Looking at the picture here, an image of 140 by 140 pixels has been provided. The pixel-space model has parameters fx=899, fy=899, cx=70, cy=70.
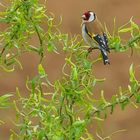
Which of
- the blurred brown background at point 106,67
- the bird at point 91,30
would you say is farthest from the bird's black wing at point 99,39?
the blurred brown background at point 106,67

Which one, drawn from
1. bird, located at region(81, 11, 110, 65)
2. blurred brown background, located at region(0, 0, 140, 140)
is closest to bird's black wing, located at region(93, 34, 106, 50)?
bird, located at region(81, 11, 110, 65)

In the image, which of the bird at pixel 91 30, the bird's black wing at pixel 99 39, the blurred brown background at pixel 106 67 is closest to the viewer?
the bird's black wing at pixel 99 39

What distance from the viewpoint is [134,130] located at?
185 inches

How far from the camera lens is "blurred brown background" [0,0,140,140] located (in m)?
4.80

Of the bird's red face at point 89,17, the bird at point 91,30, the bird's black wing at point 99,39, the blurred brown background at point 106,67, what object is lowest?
the bird's black wing at point 99,39

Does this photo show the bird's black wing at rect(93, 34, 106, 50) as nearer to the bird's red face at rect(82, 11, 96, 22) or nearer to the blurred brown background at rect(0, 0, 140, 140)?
the bird's red face at rect(82, 11, 96, 22)

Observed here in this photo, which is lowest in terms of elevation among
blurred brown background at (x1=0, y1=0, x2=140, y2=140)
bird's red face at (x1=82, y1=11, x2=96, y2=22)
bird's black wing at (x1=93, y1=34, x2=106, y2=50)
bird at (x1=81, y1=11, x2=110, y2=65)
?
bird's black wing at (x1=93, y1=34, x2=106, y2=50)

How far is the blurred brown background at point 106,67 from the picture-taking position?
15.7 ft

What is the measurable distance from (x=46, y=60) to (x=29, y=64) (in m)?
0.10

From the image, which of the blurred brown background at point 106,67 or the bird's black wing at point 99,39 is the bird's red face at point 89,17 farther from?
the blurred brown background at point 106,67

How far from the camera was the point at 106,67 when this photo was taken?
4973 mm

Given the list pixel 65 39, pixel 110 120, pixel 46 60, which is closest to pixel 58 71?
pixel 46 60

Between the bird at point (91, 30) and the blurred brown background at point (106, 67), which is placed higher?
the blurred brown background at point (106, 67)

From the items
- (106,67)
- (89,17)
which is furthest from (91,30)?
(106,67)
